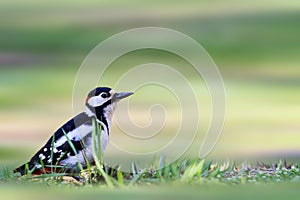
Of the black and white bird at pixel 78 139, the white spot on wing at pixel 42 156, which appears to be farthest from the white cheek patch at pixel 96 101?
the white spot on wing at pixel 42 156

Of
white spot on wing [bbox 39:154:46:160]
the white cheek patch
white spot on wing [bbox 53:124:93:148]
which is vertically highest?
the white cheek patch

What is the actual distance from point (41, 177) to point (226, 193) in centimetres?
72

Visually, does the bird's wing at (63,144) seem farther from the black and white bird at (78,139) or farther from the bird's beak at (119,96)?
the bird's beak at (119,96)

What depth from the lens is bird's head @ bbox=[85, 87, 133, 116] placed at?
8.25ft

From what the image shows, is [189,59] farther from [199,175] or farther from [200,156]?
[199,175]

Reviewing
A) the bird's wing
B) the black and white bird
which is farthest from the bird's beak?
the bird's wing

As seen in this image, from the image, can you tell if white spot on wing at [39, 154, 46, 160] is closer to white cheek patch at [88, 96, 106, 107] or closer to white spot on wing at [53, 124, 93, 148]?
white spot on wing at [53, 124, 93, 148]

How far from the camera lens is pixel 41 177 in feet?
7.73

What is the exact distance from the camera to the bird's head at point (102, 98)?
2.51m

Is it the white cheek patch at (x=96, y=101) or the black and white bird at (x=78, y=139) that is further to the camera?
the white cheek patch at (x=96, y=101)

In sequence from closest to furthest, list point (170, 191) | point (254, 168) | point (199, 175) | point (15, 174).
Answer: point (170, 191) → point (199, 175) → point (15, 174) → point (254, 168)

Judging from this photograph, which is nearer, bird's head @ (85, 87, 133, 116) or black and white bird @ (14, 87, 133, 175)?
black and white bird @ (14, 87, 133, 175)

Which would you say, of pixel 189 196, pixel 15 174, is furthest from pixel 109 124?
pixel 189 196

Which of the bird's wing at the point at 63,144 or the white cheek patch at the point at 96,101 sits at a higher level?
the white cheek patch at the point at 96,101
